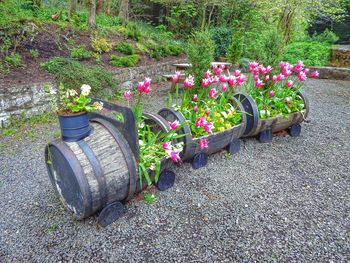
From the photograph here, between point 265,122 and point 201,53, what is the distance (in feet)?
5.53

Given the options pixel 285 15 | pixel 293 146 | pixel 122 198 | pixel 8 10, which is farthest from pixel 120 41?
pixel 285 15

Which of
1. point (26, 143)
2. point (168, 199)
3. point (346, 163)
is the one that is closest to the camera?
point (168, 199)

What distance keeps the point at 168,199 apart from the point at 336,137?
2.91 m

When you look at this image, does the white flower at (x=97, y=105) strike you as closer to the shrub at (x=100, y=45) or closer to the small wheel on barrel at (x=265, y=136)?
the small wheel on barrel at (x=265, y=136)

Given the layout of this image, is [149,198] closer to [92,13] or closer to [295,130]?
[295,130]

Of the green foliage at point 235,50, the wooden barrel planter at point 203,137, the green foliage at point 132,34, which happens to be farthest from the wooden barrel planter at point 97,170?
the green foliage at point 235,50

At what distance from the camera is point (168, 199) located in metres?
2.27

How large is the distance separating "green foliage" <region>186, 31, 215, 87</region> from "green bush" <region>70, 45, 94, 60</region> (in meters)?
2.23

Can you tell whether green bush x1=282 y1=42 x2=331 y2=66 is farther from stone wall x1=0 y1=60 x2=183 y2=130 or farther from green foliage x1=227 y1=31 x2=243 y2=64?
stone wall x1=0 y1=60 x2=183 y2=130

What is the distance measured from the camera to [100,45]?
Answer: 225 inches

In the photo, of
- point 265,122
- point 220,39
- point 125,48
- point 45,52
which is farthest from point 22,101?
point 220,39

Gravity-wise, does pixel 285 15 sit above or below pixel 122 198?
above

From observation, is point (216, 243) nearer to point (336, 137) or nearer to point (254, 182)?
point (254, 182)

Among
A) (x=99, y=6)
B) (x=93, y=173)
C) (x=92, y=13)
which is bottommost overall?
(x=93, y=173)
